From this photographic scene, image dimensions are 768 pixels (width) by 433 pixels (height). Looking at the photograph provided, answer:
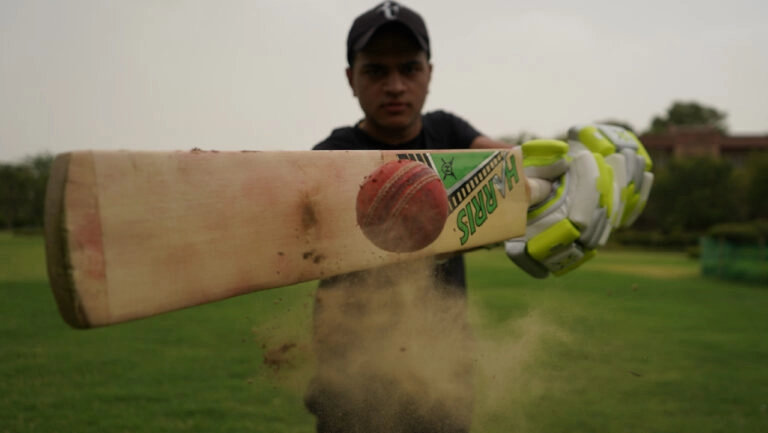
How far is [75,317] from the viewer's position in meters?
1.02

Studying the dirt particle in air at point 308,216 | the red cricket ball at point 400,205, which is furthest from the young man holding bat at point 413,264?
the dirt particle in air at point 308,216

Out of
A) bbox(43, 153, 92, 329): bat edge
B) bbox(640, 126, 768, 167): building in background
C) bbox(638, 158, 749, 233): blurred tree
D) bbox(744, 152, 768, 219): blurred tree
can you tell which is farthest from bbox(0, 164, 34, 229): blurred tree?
bbox(43, 153, 92, 329): bat edge

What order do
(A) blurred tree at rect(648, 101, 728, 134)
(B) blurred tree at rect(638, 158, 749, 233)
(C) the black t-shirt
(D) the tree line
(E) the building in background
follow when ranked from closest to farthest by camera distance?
(C) the black t-shirt
(D) the tree line
(B) blurred tree at rect(638, 158, 749, 233)
(E) the building in background
(A) blurred tree at rect(648, 101, 728, 134)

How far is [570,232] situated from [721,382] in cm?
274

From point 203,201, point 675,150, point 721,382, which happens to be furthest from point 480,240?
point 675,150

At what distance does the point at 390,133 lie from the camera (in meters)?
2.18

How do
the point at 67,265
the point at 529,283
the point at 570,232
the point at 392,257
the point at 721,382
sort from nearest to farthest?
1. the point at 67,265
2. the point at 392,257
3. the point at 570,232
4. the point at 721,382
5. the point at 529,283

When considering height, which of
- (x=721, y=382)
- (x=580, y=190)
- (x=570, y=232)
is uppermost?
(x=580, y=190)

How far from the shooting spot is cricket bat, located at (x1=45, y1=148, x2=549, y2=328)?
1.02 metres

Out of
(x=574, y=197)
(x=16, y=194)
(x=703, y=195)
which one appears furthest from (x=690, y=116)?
(x=574, y=197)

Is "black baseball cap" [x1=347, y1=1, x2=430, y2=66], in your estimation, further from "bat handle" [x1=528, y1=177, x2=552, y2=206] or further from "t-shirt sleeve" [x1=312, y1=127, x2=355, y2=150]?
"bat handle" [x1=528, y1=177, x2=552, y2=206]

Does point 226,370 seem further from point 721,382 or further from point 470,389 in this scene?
point 721,382

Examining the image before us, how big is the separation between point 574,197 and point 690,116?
62.6 metres

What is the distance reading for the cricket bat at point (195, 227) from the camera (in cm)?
102
